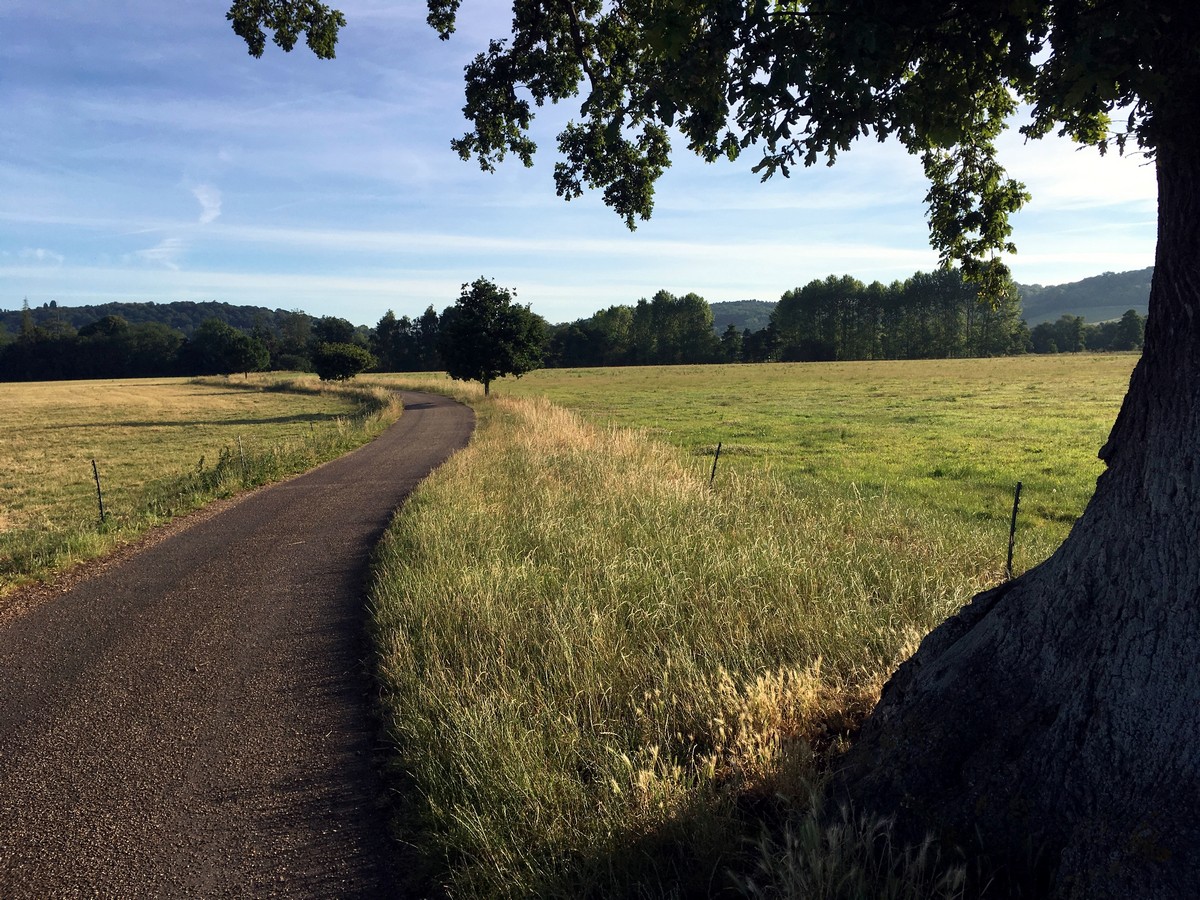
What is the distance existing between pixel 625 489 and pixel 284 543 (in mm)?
4773

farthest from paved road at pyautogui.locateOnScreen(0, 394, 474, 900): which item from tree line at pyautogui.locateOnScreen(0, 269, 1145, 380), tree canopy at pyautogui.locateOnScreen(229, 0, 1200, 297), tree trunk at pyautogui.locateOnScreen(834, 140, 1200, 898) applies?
tree line at pyautogui.locateOnScreen(0, 269, 1145, 380)

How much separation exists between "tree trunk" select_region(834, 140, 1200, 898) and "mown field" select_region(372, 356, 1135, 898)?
313 mm

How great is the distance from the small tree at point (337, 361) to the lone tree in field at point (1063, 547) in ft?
201

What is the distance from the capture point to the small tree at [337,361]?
59.7m

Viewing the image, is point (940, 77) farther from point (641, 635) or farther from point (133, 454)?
point (133, 454)

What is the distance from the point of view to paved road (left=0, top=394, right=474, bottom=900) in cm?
332

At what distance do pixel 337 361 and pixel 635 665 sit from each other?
60.5 m

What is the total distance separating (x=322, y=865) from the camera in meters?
3.32

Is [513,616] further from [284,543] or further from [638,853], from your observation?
[284,543]

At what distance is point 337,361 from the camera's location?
59938 millimetres

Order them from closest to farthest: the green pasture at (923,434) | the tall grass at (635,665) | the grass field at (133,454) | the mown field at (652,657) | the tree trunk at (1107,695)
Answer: the tree trunk at (1107,695), the mown field at (652,657), the tall grass at (635,665), the grass field at (133,454), the green pasture at (923,434)

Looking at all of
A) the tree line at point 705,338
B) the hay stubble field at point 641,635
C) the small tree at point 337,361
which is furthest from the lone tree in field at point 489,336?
the tree line at point 705,338

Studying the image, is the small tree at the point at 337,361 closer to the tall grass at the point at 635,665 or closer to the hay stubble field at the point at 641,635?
the hay stubble field at the point at 641,635

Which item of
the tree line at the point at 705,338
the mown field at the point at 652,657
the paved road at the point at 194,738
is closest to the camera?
the mown field at the point at 652,657
